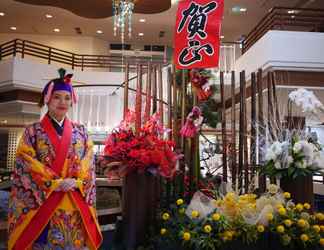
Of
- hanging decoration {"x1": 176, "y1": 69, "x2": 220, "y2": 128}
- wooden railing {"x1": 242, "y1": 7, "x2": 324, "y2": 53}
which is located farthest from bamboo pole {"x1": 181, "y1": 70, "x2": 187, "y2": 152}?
wooden railing {"x1": 242, "y1": 7, "x2": 324, "y2": 53}

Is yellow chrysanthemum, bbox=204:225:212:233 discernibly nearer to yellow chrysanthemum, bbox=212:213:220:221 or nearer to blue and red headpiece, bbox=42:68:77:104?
yellow chrysanthemum, bbox=212:213:220:221

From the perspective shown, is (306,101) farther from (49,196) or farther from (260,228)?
(49,196)

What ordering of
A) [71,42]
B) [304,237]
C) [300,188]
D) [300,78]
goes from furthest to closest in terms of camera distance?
[71,42], [300,78], [300,188], [304,237]

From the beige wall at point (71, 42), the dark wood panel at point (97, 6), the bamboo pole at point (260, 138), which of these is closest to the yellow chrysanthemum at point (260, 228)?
the bamboo pole at point (260, 138)

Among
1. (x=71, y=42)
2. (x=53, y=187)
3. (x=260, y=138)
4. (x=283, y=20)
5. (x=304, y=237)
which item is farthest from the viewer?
(x=71, y=42)

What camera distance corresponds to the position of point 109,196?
4312 mm

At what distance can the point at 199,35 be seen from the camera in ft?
9.41

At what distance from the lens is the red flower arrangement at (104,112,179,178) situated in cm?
253

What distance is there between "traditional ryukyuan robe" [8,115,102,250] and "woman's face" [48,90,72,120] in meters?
0.06

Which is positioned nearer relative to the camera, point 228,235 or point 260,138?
point 228,235

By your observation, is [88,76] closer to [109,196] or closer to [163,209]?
[109,196]

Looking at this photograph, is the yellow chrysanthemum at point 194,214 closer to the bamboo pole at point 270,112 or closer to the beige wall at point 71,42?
the bamboo pole at point 270,112

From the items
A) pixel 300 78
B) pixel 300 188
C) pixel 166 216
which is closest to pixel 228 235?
pixel 166 216

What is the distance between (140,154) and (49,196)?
0.69 meters
